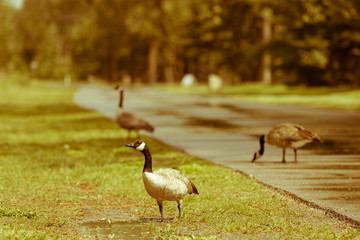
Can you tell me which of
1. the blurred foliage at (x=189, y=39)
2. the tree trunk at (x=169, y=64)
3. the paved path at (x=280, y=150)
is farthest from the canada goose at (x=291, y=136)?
the tree trunk at (x=169, y=64)

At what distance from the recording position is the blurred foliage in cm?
5219

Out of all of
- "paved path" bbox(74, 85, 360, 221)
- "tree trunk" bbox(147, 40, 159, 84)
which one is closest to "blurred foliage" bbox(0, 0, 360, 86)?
"tree trunk" bbox(147, 40, 159, 84)

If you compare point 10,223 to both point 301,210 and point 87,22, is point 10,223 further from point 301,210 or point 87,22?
point 87,22

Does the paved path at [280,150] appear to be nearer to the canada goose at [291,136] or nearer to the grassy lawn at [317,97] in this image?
the canada goose at [291,136]

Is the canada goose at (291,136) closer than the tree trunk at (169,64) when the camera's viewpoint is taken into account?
Yes

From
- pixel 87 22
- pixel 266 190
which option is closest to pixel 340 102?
pixel 266 190

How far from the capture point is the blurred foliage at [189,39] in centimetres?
5219

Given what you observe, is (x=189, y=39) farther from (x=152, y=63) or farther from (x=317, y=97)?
(x=317, y=97)

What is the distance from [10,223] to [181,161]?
6623 mm

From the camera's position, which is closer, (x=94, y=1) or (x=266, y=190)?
(x=266, y=190)

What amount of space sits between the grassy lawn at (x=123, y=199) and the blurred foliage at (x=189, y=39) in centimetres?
2912

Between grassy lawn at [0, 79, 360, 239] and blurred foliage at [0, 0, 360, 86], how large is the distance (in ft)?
95.5

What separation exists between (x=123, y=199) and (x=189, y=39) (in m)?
72.6

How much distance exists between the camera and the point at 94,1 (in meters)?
104
